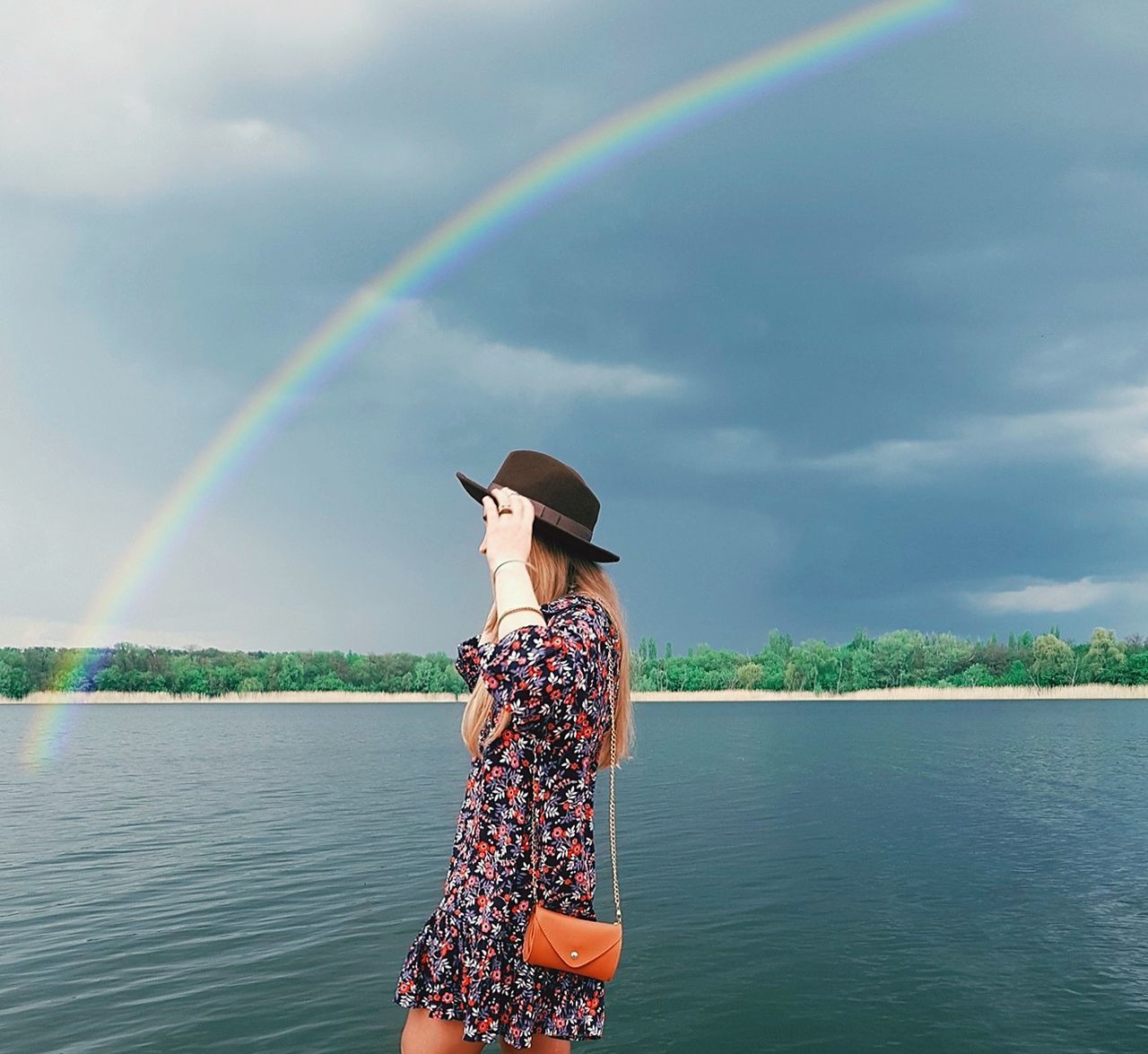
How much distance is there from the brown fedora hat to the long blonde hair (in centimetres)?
5

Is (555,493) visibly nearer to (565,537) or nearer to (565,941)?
(565,537)

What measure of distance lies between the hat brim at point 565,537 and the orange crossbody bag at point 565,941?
73 cm

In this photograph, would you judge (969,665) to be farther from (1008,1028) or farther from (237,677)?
(1008,1028)

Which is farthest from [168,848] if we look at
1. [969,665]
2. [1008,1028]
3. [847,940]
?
[969,665]

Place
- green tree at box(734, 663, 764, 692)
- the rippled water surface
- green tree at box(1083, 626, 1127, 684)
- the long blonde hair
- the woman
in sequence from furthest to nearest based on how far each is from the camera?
green tree at box(734, 663, 764, 692) → green tree at box(1083, 626, 1127, 684) → the rippled water surface → the long blonde hair → the woman

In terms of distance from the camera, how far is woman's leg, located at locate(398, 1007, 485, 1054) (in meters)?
2.93

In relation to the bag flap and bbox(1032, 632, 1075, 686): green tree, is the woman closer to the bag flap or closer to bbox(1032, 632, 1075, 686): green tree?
the bag flap

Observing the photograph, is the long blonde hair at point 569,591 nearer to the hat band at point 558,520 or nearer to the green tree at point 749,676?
the hat band at point 558,520

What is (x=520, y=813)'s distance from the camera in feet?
9.43

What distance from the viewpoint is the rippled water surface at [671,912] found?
9.56 meters

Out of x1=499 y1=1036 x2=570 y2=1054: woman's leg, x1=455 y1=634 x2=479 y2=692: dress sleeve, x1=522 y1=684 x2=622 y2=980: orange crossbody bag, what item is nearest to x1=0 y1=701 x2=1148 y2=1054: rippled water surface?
x1=499 y1=1036 x2=570 y2=1054: woman's leg

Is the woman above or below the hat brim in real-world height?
below

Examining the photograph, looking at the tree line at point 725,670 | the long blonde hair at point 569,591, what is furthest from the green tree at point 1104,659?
the long blonde hair at point 569,591

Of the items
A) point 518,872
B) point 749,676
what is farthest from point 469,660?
point 749,676
